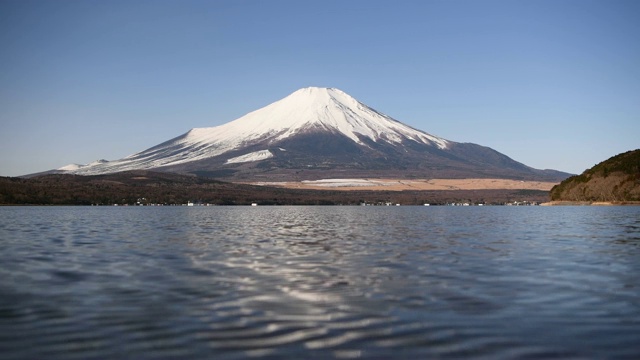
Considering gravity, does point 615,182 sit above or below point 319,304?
above

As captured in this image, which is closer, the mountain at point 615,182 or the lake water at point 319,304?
the lake water at point 319,304

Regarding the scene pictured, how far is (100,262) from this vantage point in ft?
93.1

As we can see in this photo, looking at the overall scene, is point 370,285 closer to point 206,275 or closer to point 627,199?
point 206,275

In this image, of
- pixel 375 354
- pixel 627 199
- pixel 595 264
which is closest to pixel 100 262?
pixel 375 354

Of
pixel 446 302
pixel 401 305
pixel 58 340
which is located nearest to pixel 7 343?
pixel 58 340

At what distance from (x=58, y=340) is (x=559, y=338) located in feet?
34.7

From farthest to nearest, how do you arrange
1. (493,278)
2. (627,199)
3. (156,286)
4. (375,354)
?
1. (627,199)
2. (493,278)
3. (156,286)
4. (375,354)

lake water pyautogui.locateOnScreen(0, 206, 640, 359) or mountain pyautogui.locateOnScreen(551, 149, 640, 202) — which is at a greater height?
mountain pyautogui.locateOnScreen(551, 149, 640, 202)

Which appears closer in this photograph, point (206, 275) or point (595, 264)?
point (206, 275)

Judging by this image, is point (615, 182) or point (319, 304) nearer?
point (319, 304)

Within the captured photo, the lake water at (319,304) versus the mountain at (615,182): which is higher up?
the mountain at (615,182)

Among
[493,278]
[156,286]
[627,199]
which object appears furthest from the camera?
[627,199]

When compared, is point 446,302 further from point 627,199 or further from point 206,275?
point 627,199

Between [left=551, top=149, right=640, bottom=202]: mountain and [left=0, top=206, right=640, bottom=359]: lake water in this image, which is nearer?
[left=0, top=206, right=640, bottom=359]: lake water
